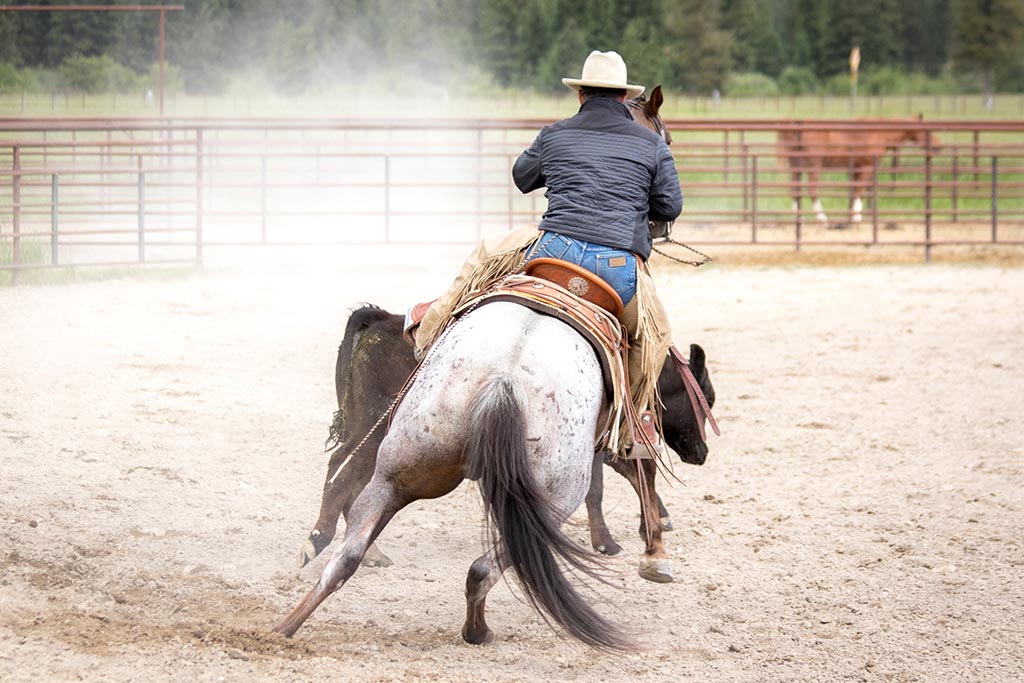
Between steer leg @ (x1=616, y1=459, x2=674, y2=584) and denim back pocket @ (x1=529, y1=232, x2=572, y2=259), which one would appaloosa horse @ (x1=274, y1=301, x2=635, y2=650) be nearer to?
denim back pocket @ (x1=529, y1=232, x2=572, y2=259)

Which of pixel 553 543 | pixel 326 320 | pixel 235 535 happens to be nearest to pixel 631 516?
pixel 235 535

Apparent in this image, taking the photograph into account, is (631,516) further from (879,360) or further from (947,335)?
(947,335)

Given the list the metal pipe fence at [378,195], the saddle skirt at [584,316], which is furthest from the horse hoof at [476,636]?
the metal pipe fence at [378,195]

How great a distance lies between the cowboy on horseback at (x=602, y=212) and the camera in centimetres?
376

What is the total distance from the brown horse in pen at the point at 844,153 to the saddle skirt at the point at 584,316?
10767 millimetres

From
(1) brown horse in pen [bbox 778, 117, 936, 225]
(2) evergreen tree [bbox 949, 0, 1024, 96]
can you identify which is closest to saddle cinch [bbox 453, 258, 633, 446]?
(1) brown horse in pen [bbox 778, 117, 936, 225]

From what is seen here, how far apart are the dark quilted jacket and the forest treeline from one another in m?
13.1

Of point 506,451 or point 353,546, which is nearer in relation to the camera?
point 506,451

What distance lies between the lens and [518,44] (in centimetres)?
5894

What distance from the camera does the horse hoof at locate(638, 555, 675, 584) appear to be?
4402 millimetres

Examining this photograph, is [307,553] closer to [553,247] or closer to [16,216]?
[553,247]

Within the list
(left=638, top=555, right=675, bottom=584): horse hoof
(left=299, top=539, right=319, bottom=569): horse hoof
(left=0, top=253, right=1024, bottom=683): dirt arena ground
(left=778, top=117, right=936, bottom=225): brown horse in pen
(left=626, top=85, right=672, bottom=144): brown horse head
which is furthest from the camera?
(left=778, top=117, right=936, bottom=225): brown horse in pen

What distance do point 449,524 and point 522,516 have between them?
1812mm

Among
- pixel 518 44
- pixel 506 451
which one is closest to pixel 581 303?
pixel 506 451
